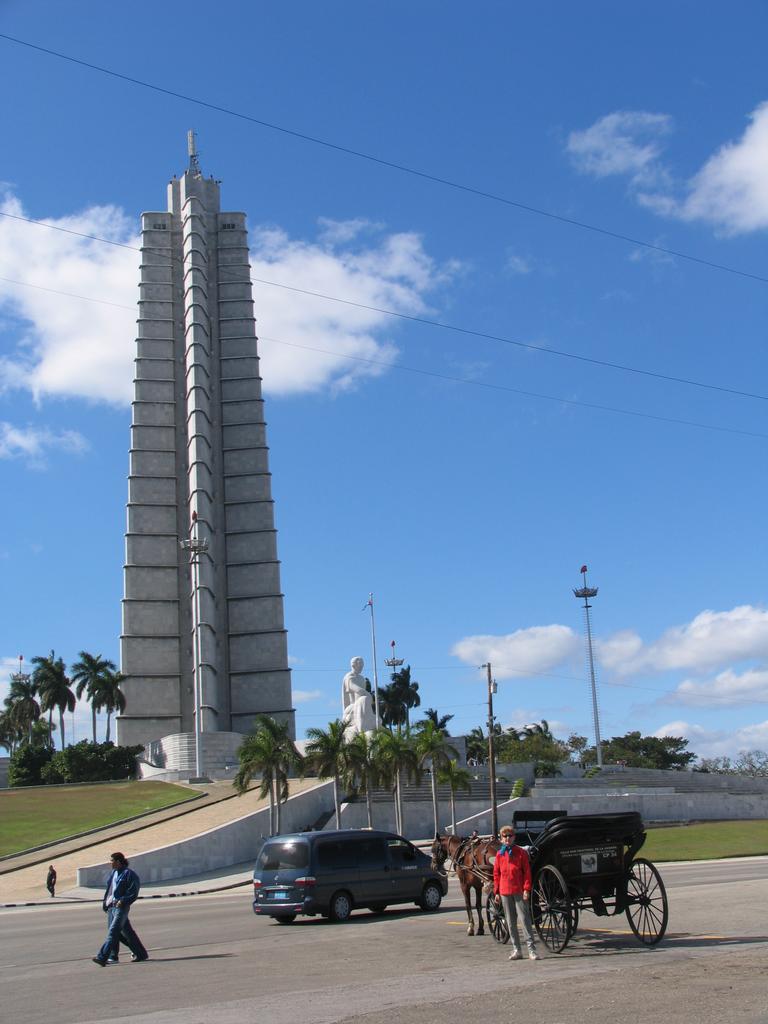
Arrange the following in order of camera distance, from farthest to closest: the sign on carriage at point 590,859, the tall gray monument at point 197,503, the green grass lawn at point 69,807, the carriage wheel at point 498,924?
the tall gray monument at point 197,503 < the green grass lawn at point 69,807 < the carriage wheel at point 498,924 < the sign on carriage at point 590,859

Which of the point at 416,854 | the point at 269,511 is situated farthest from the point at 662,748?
the point at 416,854

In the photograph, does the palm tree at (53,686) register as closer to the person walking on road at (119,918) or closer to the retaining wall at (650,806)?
the retaining wall at (650,806)

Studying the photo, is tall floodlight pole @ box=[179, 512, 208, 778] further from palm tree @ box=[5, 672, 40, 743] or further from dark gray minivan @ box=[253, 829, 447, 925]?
dark gray minivan @ box=[253, 829, 447, 925]

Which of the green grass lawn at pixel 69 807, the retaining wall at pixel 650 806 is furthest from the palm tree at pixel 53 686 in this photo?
the retaining wall at pixel 650 806

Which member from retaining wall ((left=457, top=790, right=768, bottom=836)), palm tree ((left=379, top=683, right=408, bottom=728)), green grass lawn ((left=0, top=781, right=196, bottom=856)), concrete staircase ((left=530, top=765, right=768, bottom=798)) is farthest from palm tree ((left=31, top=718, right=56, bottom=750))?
retaining wall ((left=457, top=790, right=768, bottom=836))

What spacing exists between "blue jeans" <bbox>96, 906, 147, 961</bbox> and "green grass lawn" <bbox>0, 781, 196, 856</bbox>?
33.8m

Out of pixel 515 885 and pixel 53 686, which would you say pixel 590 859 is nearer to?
pixel 515 885

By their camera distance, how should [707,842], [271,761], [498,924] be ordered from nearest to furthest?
[498,924] → [707,842] → [271,761]

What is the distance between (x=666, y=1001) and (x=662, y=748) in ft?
387

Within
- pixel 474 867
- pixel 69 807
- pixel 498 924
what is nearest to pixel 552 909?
pixel 498 924

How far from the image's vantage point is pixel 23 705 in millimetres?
102375

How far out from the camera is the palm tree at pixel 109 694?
9206 cm

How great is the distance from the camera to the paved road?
9297 mm

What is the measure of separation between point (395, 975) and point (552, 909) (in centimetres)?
238
